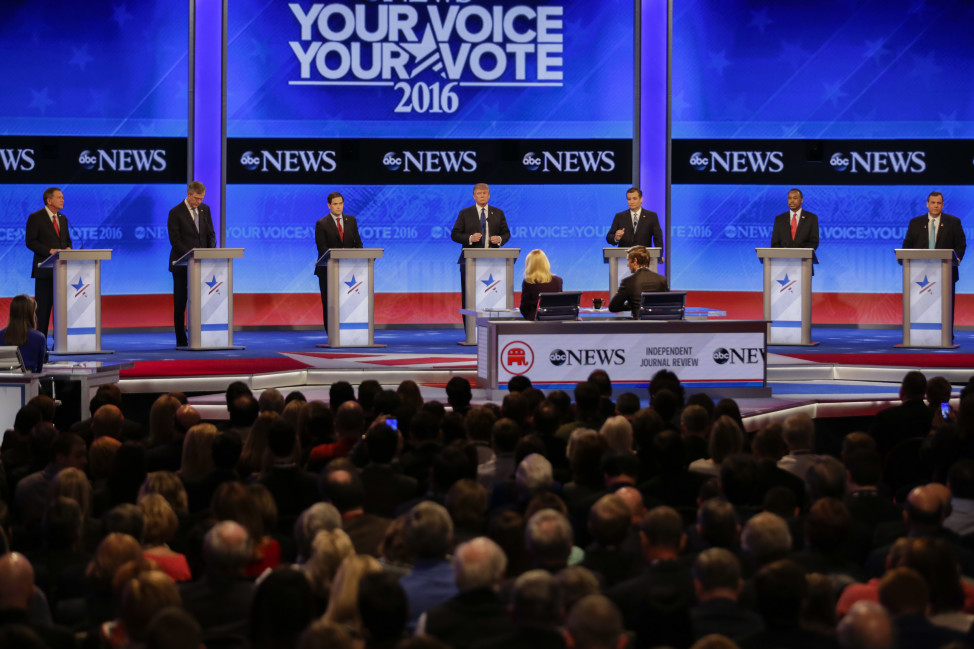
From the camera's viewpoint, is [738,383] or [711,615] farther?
[738,383]

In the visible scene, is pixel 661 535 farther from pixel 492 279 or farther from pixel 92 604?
pixel 492 279

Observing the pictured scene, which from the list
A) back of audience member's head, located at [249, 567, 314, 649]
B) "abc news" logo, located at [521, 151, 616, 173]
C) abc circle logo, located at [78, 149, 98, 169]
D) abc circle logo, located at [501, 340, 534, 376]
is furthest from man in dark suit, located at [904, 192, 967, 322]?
back of audience member's head, located at [249, 567, 314, 649]

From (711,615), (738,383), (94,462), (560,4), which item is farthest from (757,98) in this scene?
(711,615)

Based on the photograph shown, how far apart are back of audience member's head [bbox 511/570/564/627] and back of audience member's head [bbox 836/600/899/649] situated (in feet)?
2.04

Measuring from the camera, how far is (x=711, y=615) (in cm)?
304

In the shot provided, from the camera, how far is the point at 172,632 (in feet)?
8.31

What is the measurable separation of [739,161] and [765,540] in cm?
1117

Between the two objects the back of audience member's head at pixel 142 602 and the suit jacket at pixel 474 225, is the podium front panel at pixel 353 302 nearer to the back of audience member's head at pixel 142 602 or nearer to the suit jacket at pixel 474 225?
the suit jacket at pixel 474 225

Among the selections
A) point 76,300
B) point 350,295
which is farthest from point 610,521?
point 76,300

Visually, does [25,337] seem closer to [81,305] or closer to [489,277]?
[81,305]

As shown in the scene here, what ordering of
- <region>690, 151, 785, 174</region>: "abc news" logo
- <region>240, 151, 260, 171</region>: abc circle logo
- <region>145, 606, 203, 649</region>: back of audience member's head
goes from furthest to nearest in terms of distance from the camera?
<region>690, 151, 785, 174</region>: "abc news" logo, <region>240, 151, 260, 171</region>: abc circle logo, <region>145, 606, 203, 649</region>: back of audience member's head

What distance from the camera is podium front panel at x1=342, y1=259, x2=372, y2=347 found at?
11211mm

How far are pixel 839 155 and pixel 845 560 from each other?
11091 millimetres

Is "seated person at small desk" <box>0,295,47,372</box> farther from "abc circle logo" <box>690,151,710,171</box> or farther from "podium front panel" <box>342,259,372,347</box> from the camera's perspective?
"abc circle logo" <box>690,151,710,171</box>
